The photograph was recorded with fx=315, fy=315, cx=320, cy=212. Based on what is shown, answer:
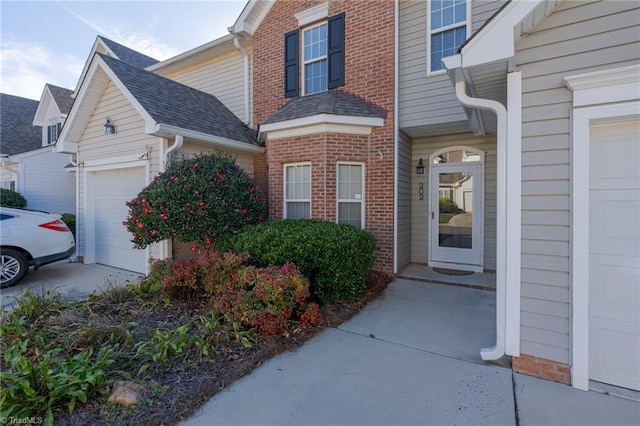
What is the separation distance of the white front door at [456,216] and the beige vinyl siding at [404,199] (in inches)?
20.7

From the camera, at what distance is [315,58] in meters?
7.91

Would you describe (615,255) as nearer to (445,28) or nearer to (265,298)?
(265,298)

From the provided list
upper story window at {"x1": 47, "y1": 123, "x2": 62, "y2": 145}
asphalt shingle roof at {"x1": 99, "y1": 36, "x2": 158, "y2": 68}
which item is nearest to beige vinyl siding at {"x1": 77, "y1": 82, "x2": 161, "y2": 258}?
asphalt shingle roof at {"x1": 99, "y1": 36, "x2": 158, "y2": 68}

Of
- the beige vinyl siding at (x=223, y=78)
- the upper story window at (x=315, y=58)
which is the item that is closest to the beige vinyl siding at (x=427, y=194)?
the upper story window at (x=315, y=58)

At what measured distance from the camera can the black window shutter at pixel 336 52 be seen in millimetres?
7406

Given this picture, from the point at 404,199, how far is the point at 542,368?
4778 mm

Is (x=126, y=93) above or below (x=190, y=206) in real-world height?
above

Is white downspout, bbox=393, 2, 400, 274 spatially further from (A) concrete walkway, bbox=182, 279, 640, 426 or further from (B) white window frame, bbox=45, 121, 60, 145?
(B) white window frame, bbox=45, 121, 60, 145

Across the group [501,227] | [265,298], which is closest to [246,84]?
[265,298]

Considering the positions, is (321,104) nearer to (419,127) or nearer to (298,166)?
(298,166)

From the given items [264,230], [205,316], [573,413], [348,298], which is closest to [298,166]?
[264,230]

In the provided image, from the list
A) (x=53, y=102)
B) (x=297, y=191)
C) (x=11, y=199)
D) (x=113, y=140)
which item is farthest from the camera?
(x=53, y=102)

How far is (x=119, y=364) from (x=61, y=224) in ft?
18.1

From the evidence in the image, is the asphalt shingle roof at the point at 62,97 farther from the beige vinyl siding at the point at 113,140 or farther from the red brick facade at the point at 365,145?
the red brick facade at the point at 365,145
